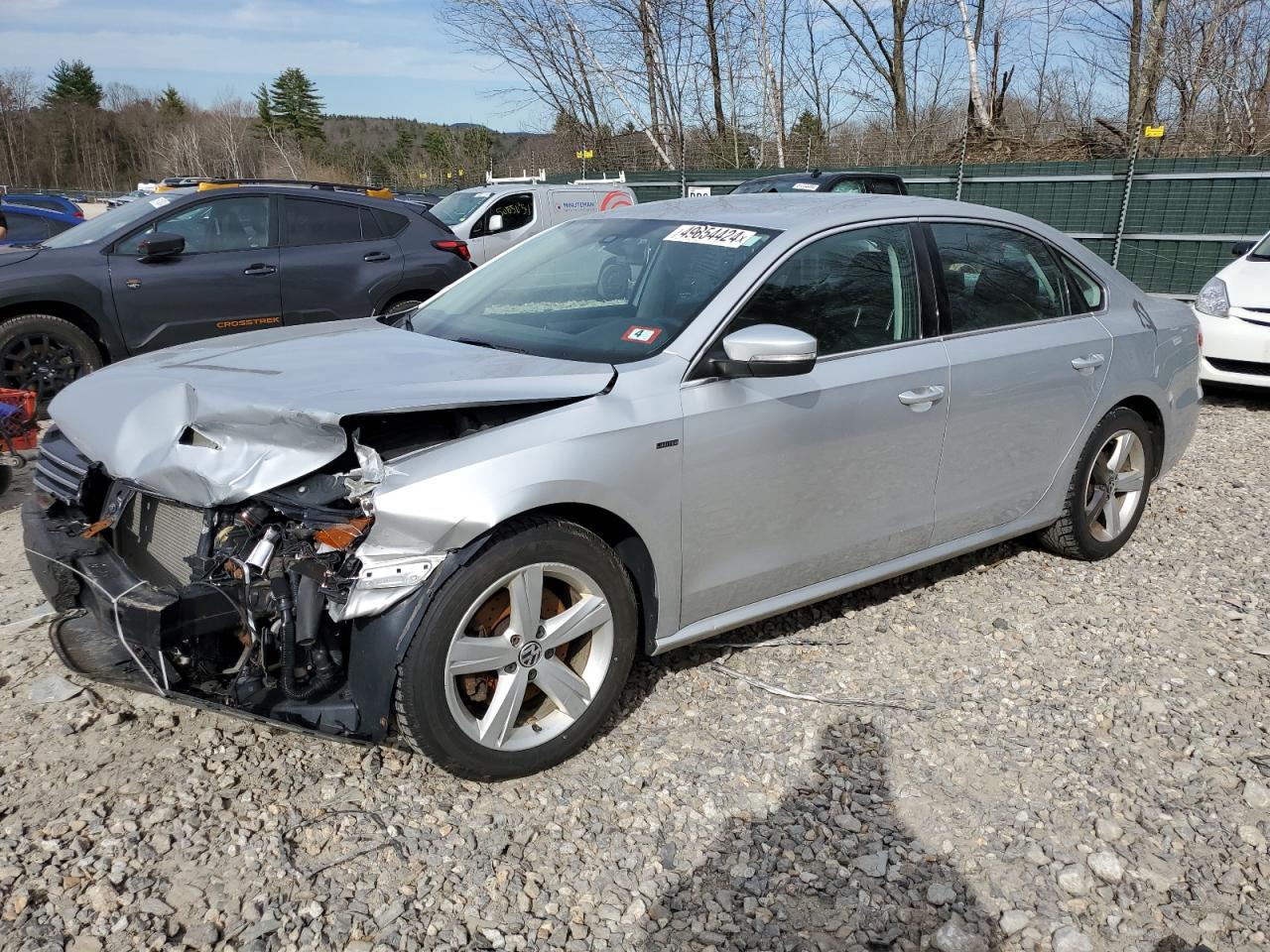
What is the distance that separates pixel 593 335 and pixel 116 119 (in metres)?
97.0

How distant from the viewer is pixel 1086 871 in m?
Answer: 2.60

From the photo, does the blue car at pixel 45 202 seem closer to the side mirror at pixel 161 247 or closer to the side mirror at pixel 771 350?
the side mirror at pixel 161 247

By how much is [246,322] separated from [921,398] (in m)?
6.15

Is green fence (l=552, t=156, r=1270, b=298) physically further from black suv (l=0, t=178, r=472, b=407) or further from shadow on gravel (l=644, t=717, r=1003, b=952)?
shadow on gravel (l=644, t=717, r=1003, b=952)

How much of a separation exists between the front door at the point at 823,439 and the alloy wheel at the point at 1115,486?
4.23 ft

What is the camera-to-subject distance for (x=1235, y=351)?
7.84 meters

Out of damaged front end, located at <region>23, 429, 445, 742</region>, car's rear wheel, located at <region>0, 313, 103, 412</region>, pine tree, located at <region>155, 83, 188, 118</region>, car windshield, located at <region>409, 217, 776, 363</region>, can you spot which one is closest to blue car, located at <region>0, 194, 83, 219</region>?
car's rear wheel, located at <region>0, 313, 103, 412</region>

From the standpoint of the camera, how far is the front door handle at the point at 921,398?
11.5 ft

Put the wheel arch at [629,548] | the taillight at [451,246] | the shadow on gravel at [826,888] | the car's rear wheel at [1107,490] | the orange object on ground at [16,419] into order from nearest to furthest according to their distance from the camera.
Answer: the shadow on gravel at [826,888], the wheel arch at [629,548], the car's rear wheel at [1107,490], the orange object on ground at [16,419], the taillight at [451,246]

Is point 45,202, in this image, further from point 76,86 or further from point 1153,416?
point 76,86

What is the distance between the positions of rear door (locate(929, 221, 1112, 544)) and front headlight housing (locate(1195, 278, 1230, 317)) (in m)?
4.75

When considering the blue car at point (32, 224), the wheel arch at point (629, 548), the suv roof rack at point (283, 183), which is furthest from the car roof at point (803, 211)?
the blue car at point (32, 224)

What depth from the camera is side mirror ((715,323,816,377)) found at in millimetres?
2939

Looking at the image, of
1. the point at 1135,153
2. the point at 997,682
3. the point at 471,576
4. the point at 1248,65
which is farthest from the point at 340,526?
the point at 1248,65
